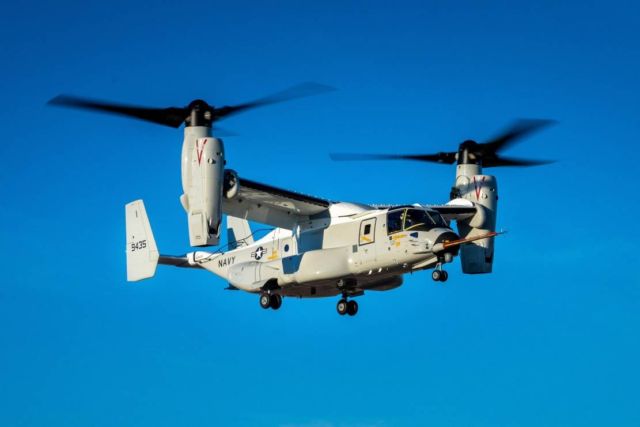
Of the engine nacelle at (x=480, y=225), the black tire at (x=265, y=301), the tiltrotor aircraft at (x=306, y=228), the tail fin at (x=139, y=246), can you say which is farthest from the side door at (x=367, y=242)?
the tail fin at (x=139, y=246)

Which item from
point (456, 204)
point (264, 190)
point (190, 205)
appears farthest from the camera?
point (456, 204)

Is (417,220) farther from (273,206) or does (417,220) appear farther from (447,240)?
(273,206)

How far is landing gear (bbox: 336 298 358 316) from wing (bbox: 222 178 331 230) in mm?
2535

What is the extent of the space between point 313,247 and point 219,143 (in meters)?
4.39

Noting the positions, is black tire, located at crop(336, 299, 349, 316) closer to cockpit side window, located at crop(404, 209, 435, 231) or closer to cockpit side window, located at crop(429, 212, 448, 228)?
cockpit side window, located at crop(404, 209, 435, 231)

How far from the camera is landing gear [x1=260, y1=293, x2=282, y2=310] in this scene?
34.1m

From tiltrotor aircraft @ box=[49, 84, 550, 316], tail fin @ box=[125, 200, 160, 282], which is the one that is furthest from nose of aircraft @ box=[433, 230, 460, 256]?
tail fin @ box=[125, 200, 160, 282]

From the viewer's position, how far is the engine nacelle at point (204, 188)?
102ft

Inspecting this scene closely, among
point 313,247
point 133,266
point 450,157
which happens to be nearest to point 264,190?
point 313,247

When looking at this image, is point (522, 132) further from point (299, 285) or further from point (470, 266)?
point (299, 285)

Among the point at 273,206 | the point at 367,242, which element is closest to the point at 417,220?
the point at 367,242

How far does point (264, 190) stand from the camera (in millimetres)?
33406

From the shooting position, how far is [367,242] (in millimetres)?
32719

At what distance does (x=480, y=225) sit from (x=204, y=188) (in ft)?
28.1
